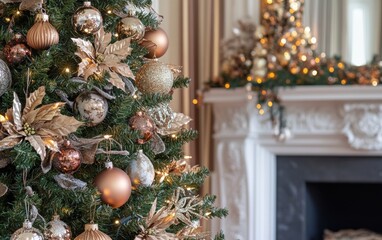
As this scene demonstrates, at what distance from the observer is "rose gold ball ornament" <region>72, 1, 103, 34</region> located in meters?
1.10

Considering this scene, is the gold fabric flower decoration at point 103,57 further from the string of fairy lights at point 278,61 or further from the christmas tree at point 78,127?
the string of fairy lights at point 278,61

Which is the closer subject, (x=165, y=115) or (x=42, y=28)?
(x=42, y=28)

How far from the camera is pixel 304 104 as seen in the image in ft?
10.3

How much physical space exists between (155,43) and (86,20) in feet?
0.97

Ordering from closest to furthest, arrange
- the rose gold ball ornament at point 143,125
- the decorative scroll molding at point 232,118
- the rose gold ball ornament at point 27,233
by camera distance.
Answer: the rose gold ball ornament at point 27,233
the rose gold ball ornament at point 143,125
the decorative scroll molding at point 232,118

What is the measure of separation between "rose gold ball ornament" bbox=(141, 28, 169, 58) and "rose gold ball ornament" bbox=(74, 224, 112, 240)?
47 centimetres

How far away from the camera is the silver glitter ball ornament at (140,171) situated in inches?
46.9

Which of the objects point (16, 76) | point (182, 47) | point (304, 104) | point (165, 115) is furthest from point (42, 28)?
point (304, 104)

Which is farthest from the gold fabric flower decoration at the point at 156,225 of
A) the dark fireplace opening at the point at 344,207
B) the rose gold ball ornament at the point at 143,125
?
the dark fireplace opening at the point at 344,207

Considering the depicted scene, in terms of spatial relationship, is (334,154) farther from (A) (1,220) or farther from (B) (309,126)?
(A) (1,220)

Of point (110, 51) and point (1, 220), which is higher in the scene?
point (110, 51)

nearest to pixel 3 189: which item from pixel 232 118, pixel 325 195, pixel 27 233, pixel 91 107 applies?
pixel 27 233

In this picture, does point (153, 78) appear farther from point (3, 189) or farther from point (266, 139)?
point (266, 139)

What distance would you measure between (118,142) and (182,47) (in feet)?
6.33
